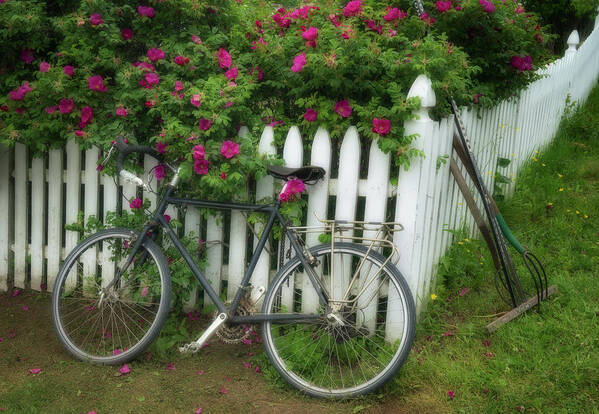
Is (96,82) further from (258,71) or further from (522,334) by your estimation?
(522,334)

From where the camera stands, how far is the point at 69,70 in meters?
3.84

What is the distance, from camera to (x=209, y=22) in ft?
13.8

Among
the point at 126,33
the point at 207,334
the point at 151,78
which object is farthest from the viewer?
the point at 126,33

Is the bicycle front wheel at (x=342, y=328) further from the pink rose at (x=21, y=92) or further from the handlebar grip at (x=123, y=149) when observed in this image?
the pink rose at (x=21, y=92)

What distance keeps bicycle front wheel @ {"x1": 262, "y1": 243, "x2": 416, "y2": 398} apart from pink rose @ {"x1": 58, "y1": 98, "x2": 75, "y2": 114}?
5.37 ft

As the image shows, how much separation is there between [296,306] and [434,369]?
3.12ft

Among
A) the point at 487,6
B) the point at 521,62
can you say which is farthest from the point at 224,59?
the point at 521,62

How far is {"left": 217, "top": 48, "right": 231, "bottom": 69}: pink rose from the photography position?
3.75 meters

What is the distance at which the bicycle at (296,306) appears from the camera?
10.8ft

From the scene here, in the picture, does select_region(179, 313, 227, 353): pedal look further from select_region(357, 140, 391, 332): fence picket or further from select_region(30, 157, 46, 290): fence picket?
select_region(30, 157, 46, 290): fence picket

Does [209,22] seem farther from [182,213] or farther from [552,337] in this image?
[552,337]

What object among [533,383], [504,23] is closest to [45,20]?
[504,23]

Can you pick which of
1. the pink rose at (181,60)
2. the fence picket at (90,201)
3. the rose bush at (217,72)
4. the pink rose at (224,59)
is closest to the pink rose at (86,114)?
the rose bush at (217,72)

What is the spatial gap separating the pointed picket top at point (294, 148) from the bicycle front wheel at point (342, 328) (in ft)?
1.81
